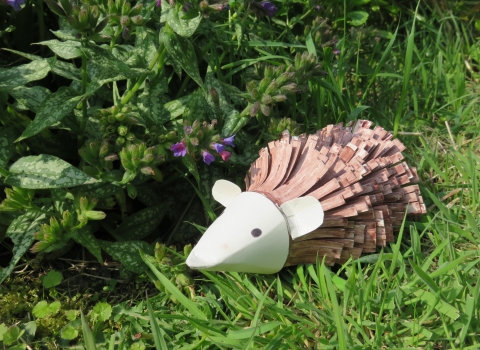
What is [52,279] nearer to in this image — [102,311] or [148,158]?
[102,311]

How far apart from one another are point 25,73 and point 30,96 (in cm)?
12

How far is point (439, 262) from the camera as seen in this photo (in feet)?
5.35

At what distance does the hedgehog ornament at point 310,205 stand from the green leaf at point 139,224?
0.29m

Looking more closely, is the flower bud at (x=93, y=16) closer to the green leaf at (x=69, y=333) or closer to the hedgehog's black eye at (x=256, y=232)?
the hedgehog's black eye at (x=256, y=232)

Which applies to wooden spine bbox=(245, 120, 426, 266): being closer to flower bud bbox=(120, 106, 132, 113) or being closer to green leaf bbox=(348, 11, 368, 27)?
flower bud bbox=(120, 106, 132, 113)

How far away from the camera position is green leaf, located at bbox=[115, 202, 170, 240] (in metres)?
1.85

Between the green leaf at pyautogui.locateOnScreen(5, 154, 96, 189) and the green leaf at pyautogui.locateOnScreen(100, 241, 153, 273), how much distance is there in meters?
0.25

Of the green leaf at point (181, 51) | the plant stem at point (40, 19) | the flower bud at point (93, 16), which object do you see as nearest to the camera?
the flower bud at point (93, 16)

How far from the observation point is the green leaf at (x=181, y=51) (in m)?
1.64

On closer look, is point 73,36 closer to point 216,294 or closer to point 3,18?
point 3,18

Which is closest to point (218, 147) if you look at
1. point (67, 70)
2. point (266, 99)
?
point (266, 99)

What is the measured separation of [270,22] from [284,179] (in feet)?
3.35

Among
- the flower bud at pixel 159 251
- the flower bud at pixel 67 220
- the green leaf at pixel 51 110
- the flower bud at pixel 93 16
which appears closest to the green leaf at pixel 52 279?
the flower bud at pixel 67 220

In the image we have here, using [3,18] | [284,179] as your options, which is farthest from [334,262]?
[3,18]
